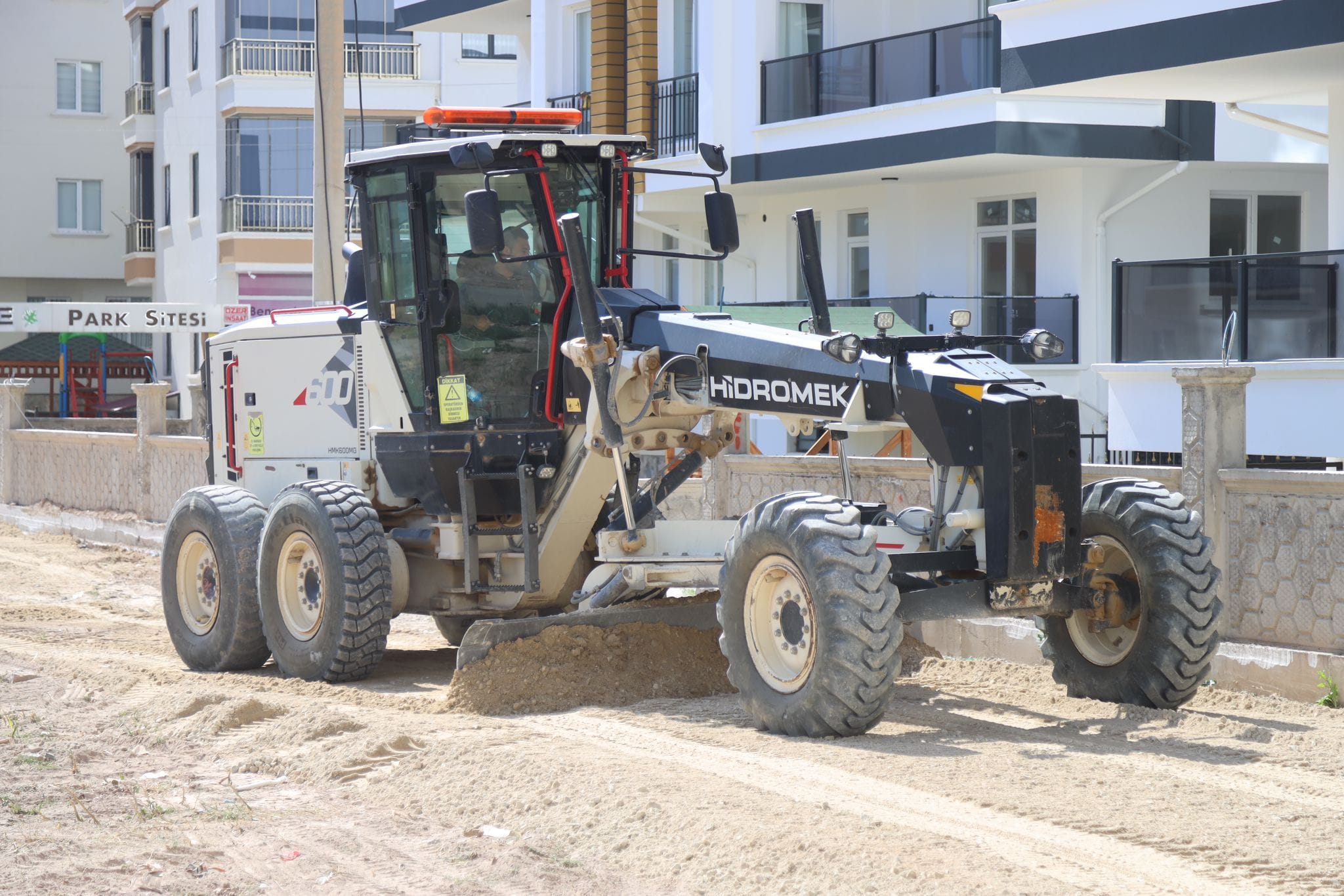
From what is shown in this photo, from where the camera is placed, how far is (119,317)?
33.6 metres

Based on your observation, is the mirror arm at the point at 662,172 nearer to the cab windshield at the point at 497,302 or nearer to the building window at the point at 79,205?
the cab windshield at the point at 497,302

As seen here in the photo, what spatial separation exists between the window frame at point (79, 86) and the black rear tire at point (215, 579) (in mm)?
44393

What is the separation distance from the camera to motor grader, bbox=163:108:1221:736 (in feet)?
26.2

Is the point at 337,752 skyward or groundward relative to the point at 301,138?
groundward

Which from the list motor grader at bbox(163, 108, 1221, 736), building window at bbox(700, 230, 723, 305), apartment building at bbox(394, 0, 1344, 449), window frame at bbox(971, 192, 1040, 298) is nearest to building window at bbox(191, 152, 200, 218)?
apartment building at bbox(394, 0, 1344, 449)

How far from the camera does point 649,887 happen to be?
6.18 metres

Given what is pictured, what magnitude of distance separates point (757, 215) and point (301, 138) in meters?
19.5

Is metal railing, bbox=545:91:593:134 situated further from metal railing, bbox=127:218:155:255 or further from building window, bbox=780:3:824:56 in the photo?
metal railing, bbox=127:218:155:255

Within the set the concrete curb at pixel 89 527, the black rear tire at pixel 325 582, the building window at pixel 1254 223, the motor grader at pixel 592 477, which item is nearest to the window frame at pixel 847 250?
the building window at pixel 1254 223

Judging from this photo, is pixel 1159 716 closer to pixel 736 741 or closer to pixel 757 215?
pixel 736 741

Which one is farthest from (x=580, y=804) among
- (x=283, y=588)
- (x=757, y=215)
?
(x=757, y=215)

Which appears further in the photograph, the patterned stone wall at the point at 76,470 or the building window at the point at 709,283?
the building window at the point at 709,283

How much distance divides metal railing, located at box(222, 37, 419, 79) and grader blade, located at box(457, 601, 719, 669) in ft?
113

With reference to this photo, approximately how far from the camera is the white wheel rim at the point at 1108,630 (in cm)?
866
